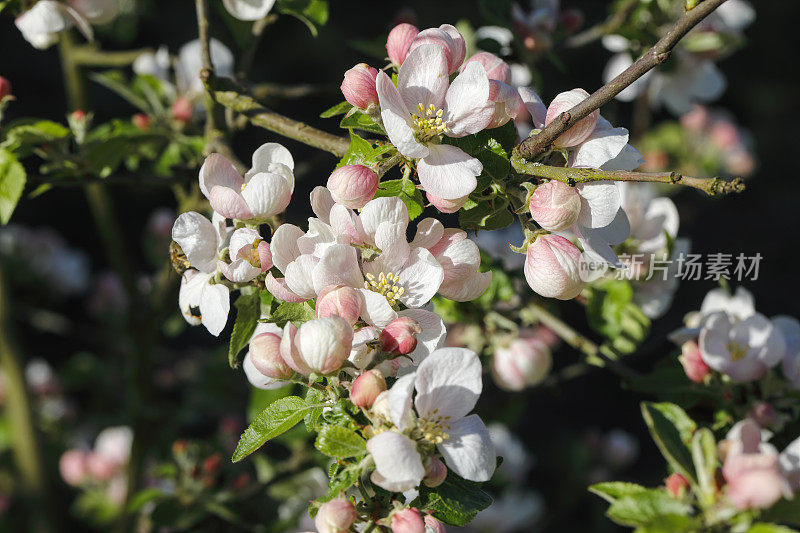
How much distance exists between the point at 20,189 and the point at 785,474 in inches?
38.5

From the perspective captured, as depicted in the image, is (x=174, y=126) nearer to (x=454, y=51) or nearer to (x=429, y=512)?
(x=454, y=51)

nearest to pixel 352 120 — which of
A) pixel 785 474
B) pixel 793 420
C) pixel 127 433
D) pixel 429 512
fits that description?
pixel 429 512

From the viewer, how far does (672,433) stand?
886 mm

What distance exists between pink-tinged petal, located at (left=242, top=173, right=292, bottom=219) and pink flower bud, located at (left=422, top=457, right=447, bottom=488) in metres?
0.32

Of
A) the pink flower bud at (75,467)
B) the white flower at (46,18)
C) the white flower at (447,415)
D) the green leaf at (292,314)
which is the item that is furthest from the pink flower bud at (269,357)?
the pink flower bud at (75,467)

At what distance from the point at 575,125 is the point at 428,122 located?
0.15 m

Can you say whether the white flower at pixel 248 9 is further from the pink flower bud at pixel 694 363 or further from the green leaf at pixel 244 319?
the pink flower bud at pixel 694 363

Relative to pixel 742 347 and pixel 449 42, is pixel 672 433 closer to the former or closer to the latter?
pixel 742 347

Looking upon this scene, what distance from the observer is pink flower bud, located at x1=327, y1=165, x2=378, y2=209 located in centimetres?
74

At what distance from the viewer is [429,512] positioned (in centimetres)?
75

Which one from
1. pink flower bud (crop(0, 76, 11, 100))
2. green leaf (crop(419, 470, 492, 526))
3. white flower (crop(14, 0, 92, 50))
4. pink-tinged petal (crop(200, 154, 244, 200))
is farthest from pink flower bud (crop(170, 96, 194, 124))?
green leaf (crop(419, 470, 492, 526))

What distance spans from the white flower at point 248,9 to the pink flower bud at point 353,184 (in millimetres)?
454

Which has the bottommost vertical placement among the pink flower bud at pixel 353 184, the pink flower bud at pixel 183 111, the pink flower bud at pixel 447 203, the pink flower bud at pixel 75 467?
the pink flower bud at pixel 75 467

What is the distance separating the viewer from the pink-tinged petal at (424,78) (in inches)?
30.5
